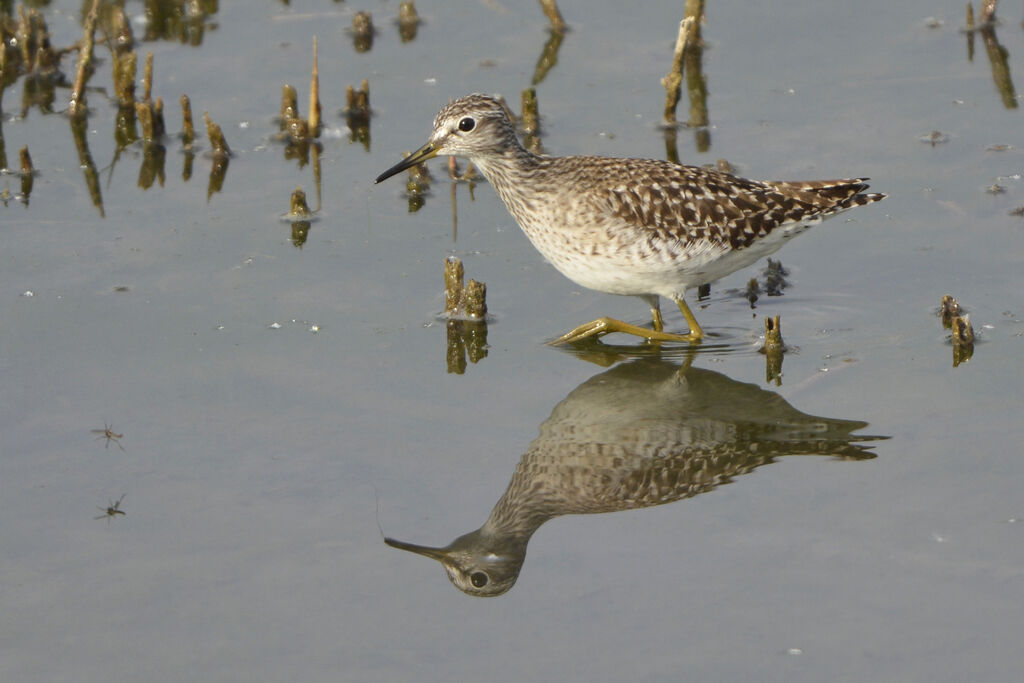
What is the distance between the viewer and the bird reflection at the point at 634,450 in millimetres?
7562

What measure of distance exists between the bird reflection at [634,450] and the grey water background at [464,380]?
0.37 ft

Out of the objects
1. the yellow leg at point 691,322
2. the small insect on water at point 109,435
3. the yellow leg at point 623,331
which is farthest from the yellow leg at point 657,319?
the small insect on water at point 109,435

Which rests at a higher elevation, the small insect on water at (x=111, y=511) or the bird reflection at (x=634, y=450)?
the bird reflection at (x=634, y=450)

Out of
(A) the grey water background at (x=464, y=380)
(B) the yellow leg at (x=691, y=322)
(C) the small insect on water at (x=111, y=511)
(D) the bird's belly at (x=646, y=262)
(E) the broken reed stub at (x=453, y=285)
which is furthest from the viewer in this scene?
(E) the broken reed stub at (x=453, y=285)

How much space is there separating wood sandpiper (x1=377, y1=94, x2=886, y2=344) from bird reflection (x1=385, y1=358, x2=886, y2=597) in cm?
65

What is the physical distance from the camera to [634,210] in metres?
9.30

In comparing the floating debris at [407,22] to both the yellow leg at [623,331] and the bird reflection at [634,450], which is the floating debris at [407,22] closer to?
the yellow leg at [623,331]

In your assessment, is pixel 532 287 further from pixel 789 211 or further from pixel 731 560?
pixel 731 560

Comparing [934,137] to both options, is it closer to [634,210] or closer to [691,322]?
[691,322]

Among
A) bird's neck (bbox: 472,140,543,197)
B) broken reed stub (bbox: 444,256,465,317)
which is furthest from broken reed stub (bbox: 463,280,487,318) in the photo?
bird's neck (bbox: 472,140,543,197)

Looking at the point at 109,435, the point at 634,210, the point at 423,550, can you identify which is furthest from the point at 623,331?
the point at 109,435

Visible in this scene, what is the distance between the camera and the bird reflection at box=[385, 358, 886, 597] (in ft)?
24.8

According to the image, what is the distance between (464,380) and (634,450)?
138cm

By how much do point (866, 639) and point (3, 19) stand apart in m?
10.5
